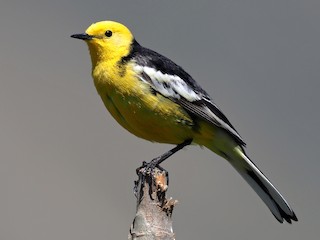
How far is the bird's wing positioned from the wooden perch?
925 mm

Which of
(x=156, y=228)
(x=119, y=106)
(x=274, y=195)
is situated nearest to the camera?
(x=156, y=228)

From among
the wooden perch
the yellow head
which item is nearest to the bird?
the yellow head

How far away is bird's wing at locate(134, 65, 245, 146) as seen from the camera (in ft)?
17.2


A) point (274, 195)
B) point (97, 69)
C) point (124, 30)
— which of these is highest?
point (124, 30)

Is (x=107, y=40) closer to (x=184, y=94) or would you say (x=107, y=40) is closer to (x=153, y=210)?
(x=184, y=94)

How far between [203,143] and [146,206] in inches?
67.0

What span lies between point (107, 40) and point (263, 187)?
178 cm

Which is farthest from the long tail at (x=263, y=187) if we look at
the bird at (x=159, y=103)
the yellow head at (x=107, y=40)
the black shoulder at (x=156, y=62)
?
the yellow head at (x=107, y=40)

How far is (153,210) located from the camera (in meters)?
4.05

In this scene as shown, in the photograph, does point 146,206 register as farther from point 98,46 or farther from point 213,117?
point 98,46

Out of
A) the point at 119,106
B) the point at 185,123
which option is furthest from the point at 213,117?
the point at 119,106

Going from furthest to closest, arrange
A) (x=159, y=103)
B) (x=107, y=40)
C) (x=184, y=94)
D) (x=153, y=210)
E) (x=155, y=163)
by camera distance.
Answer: (x=107, y=40) < (x=184, y=94) < (x=159, y=103) < (x=155, y=163) < (x=153, y=210)

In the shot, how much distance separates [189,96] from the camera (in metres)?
5.40

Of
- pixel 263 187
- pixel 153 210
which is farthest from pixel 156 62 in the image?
pixel 153 210
